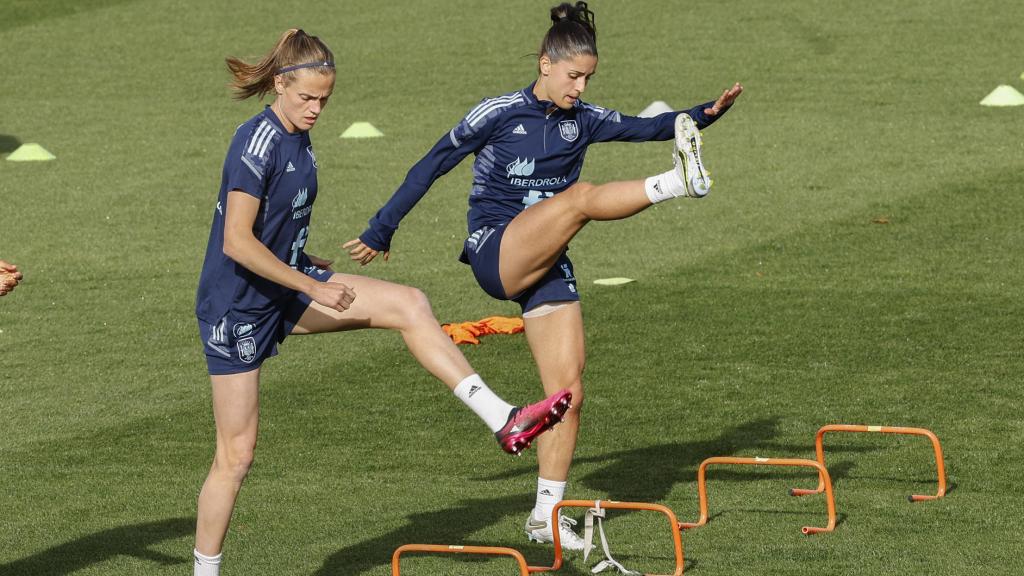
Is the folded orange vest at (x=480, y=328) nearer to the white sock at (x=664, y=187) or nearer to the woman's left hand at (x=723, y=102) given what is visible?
the woman's left hand at (x=723, y=102)

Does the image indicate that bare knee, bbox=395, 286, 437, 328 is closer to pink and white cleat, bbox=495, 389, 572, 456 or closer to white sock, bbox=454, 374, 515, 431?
white sock, bbox=454, 374, 515, 431

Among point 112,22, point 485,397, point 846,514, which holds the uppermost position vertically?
point 112,22

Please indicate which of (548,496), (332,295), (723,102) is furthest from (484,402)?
(723,102)

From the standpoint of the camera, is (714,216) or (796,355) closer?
(796,355)

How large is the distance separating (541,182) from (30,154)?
498 inches

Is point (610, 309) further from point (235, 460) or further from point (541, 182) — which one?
point (235, 460)

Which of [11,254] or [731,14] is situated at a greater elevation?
[731,14]

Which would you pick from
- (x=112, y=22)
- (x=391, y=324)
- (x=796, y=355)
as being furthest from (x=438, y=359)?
(x=112, y=22)

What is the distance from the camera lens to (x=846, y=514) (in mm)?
8500

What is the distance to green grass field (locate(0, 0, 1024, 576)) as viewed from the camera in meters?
8.65

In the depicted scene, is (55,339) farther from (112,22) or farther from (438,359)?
(112,22)

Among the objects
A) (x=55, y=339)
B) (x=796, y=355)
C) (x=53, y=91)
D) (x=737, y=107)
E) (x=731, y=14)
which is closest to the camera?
(x=796, y=355)

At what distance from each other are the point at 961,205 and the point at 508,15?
36.2 ft

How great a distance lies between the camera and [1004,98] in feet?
64.7
